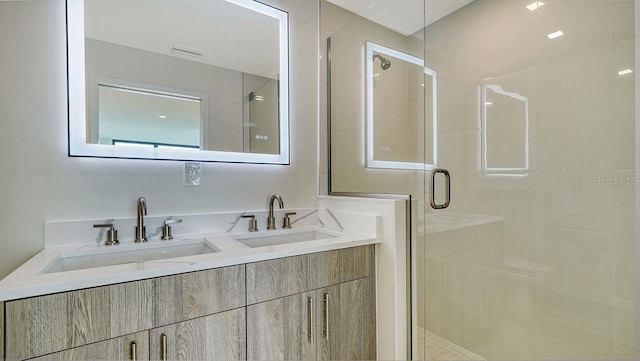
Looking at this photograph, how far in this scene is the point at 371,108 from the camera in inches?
73.8

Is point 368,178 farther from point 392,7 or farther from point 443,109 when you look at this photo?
point 392,7

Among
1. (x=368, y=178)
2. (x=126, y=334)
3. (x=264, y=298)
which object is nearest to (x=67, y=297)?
(x=126, y=334)

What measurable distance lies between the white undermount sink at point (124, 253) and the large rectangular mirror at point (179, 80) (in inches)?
16.6

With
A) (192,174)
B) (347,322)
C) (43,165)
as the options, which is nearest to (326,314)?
(347,322)

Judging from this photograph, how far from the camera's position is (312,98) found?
194cm

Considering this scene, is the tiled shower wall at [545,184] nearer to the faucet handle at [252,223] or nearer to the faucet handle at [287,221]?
the faucet handle at [287,221]

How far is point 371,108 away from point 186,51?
3.65 ft

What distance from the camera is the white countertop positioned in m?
0.80

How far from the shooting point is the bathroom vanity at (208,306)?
0.81 m

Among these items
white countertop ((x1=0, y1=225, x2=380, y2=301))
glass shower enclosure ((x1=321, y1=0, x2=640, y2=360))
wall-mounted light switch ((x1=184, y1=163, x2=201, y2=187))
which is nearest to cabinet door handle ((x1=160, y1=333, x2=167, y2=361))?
white countertop ((x1=0, y1=225, x2=380, y2=301))

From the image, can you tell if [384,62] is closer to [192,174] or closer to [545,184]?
[545,184]

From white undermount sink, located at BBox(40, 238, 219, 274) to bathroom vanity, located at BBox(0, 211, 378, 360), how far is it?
2 centimetres

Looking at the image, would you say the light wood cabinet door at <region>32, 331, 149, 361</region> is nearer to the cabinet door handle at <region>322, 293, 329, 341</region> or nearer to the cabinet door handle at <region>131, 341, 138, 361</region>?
the cabinet door handle at <region>131, 341, 138, 361</region>

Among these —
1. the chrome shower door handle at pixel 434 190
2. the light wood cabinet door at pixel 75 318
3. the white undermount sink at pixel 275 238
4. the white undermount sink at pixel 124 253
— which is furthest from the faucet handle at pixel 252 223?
the chrome shower door handle at pixel 434 190
